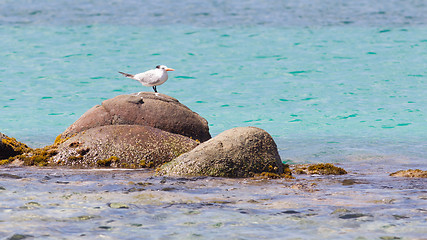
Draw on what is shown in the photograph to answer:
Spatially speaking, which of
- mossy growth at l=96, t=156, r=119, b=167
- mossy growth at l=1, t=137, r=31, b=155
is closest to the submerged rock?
mossy growth at l=96, t=156, r=119, b=167

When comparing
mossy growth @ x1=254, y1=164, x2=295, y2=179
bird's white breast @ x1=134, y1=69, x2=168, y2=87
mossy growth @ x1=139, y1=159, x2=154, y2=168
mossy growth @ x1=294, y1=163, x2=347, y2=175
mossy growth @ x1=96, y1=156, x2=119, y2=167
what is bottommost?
mossy growth @ x1=294, y1=163, x2=347, y2=175

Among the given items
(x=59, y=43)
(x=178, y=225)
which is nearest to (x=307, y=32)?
(x=59, y=43)

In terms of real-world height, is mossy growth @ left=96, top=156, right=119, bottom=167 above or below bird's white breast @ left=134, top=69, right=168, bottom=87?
below

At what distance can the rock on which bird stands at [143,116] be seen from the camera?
9.84m

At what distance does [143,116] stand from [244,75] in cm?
1076

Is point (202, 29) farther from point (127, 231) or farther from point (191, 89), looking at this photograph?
point (127, 231)

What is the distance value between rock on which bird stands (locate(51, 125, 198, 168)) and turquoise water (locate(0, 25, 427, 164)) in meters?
2.82

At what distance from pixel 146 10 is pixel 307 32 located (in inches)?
360

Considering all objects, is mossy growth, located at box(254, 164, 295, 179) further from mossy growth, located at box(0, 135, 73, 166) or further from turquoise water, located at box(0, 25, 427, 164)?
mossy growth, located at box(0, 135, 73, 166)

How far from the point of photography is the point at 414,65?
69.3 feet

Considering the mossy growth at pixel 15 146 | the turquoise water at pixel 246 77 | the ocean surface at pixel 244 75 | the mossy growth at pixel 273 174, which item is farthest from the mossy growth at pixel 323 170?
the mossy growth at pixel 15 146

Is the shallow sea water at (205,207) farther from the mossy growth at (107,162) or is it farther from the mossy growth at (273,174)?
the mossy growth at (107,162)

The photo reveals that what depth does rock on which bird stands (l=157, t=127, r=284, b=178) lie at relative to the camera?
316 inches

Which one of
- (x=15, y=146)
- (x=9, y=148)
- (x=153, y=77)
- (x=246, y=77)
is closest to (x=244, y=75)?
(x=246, y=77)
